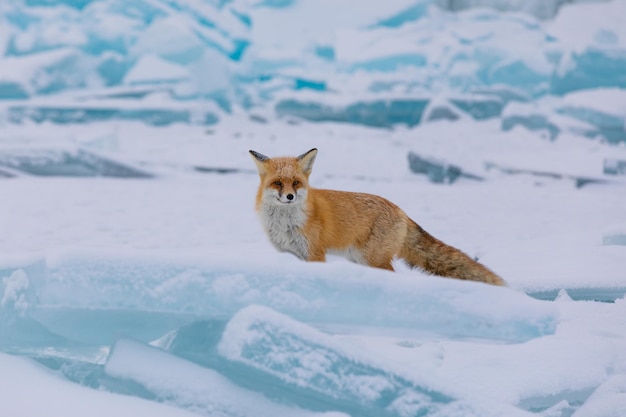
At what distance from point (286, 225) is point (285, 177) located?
0.10m

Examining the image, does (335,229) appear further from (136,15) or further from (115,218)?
(136,15)

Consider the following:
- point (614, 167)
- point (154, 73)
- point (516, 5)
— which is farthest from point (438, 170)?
point (516, 5)

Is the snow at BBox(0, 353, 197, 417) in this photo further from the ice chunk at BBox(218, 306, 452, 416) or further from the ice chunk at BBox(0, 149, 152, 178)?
the ice chunk at BBox(0, 149, 152, 178)

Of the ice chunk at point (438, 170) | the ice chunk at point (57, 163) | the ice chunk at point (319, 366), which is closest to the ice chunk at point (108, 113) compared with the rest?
the ice chunk at point (57, 163)

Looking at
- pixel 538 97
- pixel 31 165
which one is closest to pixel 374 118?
pixel 538 97

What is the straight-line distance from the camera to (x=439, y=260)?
1.21m

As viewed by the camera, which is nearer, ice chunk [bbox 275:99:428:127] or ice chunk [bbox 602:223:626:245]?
ice chunk [bbox 602:223:626:245]

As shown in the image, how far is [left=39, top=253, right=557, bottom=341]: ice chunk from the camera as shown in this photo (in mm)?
1008

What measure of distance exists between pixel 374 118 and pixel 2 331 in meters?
6.29

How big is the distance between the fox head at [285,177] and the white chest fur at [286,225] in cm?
2

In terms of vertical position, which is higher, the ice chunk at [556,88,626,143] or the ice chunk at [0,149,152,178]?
the ice chunk at [556,88,626,143]

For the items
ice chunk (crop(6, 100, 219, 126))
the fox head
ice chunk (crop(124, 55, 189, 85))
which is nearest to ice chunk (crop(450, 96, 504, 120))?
ice chunk (crop(6, 100, 219, 126))

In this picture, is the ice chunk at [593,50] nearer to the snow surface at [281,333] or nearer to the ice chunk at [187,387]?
the snow surface at [281,333]

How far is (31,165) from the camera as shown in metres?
3.85
